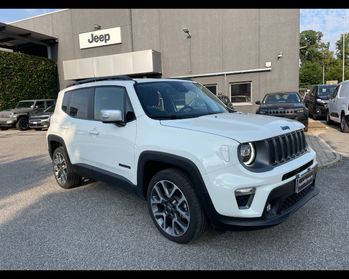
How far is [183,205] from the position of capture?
3377 millimetres

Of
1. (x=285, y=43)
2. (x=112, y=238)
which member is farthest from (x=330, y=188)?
(x=285, y=43)

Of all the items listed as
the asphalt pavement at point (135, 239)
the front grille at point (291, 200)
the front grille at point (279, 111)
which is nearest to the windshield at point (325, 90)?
the front grille at point (279, 111)

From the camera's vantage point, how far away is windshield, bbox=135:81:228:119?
3.83 metres

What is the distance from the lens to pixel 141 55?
18984 mm

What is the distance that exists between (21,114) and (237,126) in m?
16.4

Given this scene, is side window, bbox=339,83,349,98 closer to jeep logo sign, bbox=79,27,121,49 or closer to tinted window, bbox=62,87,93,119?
tinted window, bbox=62,87,93,119

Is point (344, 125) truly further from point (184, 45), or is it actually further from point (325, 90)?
point (184, 45)

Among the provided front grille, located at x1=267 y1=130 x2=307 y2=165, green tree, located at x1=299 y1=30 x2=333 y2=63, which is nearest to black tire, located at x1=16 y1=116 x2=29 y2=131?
front grille, located at x1=267 y1=130 x2=307 y2=165

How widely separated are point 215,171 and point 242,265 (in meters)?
0.96

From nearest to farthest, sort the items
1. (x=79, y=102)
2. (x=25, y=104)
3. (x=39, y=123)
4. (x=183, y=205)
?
(x=183, y=205)
(x=79, y=102)
(x=39, y=123)
(x=25, y=104)

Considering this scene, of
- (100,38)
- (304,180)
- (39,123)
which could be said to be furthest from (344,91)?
(100,38)

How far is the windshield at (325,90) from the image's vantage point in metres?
15.5

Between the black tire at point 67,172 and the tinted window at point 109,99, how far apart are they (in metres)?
1.31
